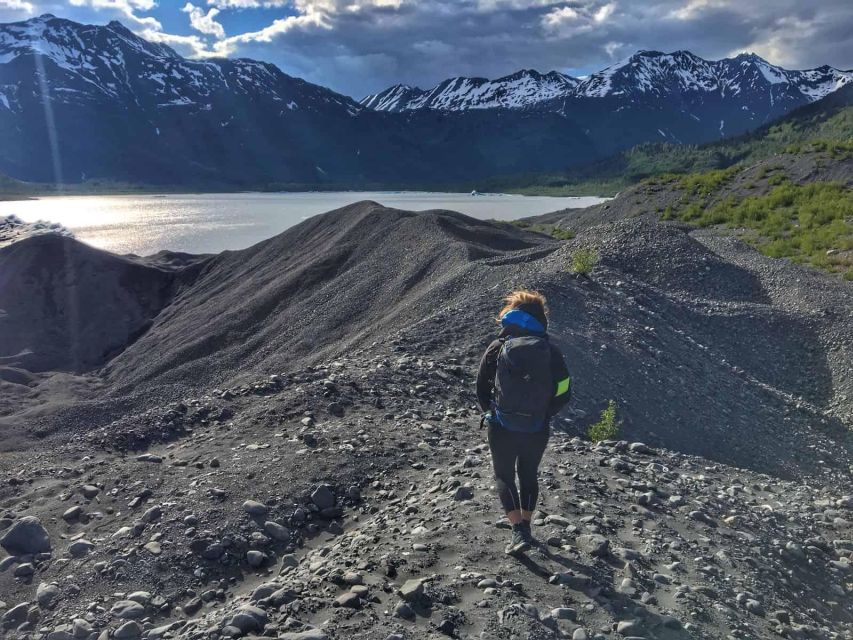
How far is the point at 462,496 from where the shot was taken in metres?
6.71

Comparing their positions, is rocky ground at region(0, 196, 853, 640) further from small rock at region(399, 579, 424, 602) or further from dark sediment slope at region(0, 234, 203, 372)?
dark sediment slope at region(0, 234, 203, 372)

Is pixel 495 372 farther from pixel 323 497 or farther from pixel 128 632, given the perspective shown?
pixel 128 632

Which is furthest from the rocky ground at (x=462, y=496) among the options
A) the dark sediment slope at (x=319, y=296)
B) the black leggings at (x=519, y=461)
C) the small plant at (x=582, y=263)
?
the dark sediment slope at (x=319, y=296)

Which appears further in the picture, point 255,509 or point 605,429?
point 605,429

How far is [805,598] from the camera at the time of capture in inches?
236

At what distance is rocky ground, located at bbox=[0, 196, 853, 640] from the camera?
206 inches

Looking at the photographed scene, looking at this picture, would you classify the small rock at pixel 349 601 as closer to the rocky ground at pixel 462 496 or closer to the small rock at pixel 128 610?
the rocky ground at pixel 462 496

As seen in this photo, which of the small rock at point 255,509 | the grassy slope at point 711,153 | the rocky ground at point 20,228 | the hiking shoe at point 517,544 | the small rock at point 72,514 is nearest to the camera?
the hiking shoe at point 517,544

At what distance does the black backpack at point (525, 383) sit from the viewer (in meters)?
5.66

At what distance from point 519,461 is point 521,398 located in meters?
0.63

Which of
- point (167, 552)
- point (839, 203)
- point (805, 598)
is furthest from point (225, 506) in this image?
point (839, 203)

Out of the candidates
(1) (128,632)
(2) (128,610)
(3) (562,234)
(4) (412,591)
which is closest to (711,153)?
(3) (562,234)

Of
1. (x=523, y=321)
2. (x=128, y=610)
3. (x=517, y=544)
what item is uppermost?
(x=523, y=321)

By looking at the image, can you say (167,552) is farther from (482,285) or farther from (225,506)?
(482,285)
